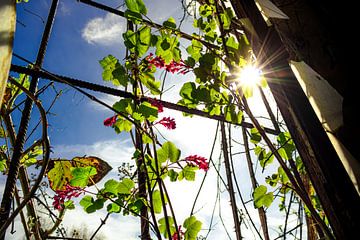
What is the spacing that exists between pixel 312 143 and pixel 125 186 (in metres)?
0.80

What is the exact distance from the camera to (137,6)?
101 centimetres

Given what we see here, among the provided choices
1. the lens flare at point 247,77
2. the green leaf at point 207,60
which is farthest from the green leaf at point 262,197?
the green leaf at point 207,60

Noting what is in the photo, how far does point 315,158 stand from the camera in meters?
0.42

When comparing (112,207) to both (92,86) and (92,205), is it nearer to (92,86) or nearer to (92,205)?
(92,205)

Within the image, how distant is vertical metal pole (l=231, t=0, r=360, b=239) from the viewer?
371 mm

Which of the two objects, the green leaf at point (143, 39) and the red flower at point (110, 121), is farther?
the red flower at point (110, 121)

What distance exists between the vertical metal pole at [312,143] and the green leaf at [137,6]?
0.52 metres

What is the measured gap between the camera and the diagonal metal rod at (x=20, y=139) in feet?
3.04

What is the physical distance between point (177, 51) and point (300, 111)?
0.79 metres

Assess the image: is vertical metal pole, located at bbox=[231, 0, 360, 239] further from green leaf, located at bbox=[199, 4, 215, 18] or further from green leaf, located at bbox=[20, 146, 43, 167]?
green leaf, located at bbox=[20, 146, 43, 167]

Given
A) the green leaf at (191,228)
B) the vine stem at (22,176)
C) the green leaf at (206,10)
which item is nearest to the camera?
the green leaf at (191,228)

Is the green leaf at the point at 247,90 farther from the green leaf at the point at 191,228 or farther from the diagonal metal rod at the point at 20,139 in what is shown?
the diagonal metal rod at the point at 20,139

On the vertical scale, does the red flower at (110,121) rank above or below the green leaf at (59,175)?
above

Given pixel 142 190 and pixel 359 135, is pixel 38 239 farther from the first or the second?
pixel 359 135
